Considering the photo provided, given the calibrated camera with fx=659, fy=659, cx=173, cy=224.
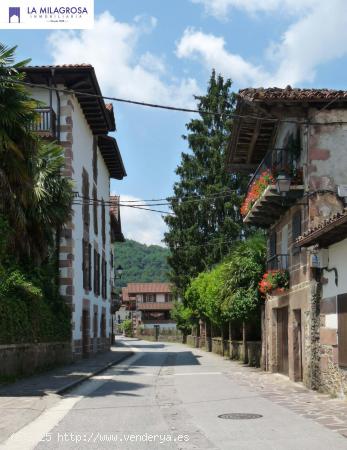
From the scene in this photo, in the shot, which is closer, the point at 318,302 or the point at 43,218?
the point at 318,302

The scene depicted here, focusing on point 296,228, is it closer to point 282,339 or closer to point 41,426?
point 282,339

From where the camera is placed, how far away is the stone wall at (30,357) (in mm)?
17219

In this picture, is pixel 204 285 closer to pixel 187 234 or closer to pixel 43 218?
pixel 187 234

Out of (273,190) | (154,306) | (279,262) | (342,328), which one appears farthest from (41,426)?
(154,306)

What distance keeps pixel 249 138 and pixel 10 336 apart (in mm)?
9691

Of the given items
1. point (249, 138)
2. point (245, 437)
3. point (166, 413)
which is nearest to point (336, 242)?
point (166, 413)

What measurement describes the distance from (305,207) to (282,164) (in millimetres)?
2378

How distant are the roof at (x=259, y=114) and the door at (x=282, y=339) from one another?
5.48m

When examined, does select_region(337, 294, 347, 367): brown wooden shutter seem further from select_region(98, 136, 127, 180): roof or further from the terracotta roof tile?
select_region(98, 136, 127, 180): roof

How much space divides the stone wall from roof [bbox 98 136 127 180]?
13.8m

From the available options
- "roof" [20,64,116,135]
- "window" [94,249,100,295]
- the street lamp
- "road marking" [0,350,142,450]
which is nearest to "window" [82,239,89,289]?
"window" [94,249,100,295]

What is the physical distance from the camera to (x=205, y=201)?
44156 millimetres


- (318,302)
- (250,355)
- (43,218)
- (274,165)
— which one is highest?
(274,165)

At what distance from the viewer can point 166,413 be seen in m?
11.5
